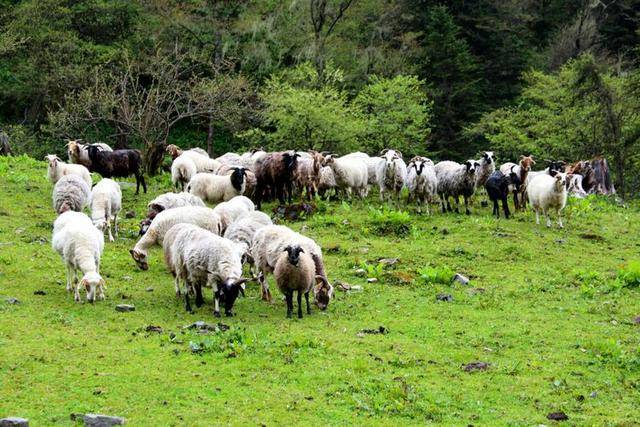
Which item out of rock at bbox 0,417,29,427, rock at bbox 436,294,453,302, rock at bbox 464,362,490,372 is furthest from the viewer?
rock at bbox 436,294,453,302

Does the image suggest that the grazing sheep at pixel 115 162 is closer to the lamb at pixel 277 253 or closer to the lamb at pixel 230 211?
the lamb at pixel 230 211

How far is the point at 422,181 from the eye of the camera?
23.5 m

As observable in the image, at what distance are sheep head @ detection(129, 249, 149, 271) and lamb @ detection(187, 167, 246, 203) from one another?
19.4ft

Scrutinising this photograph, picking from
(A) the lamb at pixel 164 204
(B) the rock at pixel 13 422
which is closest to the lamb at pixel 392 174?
(A) the lamb at pixel 164 204

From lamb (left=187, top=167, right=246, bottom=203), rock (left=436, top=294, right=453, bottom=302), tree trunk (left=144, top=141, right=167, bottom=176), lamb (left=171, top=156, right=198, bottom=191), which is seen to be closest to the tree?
tree trunk (left=144, top=141, right=167, bottom=176)

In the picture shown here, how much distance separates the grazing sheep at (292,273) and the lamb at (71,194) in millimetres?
7414

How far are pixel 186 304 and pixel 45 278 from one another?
11.1 feet

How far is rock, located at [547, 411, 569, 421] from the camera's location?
9.36m

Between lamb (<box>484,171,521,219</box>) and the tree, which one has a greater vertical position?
the tree

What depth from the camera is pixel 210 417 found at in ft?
29.8

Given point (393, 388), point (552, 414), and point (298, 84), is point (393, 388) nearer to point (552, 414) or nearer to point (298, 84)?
point (552, 414)

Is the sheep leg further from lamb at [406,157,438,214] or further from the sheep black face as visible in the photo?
lamb at [406,157,438,214]

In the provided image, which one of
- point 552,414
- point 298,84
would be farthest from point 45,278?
point 298,84

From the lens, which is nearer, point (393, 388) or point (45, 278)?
point (393, 388)
